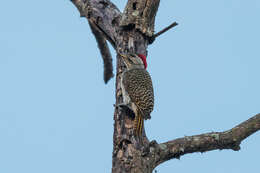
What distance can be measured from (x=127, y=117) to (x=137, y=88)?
116 cm

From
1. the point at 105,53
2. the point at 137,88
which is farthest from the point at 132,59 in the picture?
the point at 105,53

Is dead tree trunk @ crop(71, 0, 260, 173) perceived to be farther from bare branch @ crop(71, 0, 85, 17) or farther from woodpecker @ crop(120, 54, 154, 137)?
woodpecker @ crop(120, 54, 154, 137)

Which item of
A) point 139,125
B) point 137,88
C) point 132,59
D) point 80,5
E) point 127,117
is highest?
point 80,5

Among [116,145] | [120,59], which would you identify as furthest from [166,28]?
[116,145]

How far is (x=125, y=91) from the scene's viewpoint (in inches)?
253

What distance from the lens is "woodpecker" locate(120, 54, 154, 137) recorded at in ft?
20.3

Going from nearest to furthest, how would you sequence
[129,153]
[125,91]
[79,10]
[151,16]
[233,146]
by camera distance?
[129,153] → [233,146] → [125,91] → [151,16] → [79,10]

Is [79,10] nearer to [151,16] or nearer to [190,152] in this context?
[151,16]

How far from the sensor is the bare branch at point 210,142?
5293mm

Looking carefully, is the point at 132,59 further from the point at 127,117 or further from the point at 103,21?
the point at 127,117

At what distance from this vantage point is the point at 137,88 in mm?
6906

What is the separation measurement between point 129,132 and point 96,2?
2739 millimetres

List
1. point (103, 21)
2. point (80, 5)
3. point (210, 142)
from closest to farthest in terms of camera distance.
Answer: point (210, 142), point (103, 21), point (80, 5)

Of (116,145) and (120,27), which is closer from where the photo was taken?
(116,145)
